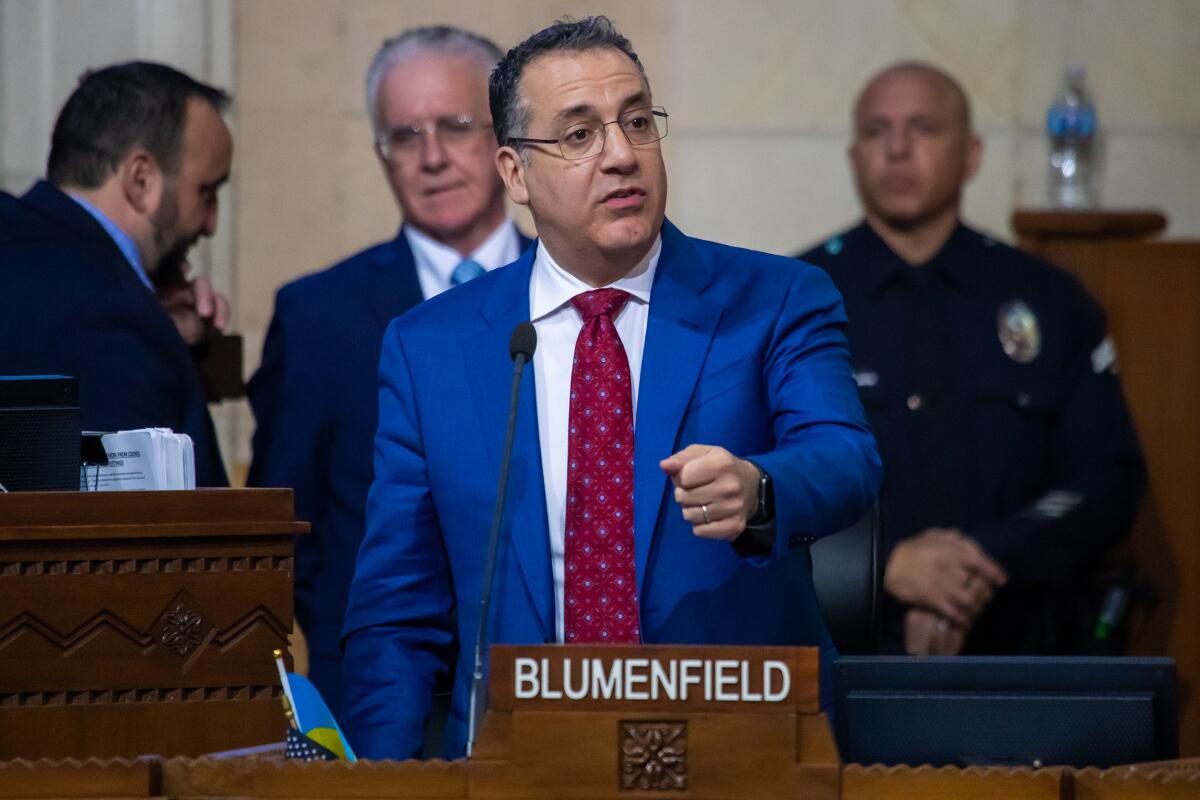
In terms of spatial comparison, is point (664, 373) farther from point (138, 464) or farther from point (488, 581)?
point (138, 464)

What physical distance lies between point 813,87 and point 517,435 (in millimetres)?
2786

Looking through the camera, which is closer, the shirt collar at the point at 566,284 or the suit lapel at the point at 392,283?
the shirt collar at the point at 566,284

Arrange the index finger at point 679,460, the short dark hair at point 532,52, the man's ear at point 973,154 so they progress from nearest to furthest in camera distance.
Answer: the index finger at point 679,460
the short dark hair at point 532,52
the man's ear at point 973,154

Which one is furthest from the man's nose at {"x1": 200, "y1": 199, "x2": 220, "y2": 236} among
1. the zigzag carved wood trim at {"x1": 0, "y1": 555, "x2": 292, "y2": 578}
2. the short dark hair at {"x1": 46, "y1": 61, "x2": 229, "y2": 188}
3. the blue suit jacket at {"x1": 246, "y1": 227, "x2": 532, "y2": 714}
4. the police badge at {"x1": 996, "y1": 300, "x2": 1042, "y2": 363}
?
the police badge at {"x1": 996, "y1": 300, "x2": 1042, "y2": 363}

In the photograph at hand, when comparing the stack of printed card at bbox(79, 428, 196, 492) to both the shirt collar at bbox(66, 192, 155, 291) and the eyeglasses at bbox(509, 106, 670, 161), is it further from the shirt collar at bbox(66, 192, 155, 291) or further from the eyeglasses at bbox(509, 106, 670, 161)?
the shirt collar at bbox(66, 192, 155, 291)

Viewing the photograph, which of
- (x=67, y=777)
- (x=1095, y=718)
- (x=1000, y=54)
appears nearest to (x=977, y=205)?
(x=1000, y=54)

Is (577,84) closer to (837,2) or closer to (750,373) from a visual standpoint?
(750,373)

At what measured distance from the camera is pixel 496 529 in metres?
2.00

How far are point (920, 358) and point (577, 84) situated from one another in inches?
71.7

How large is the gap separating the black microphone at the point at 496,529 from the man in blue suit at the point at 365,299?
A: 4.04 ft

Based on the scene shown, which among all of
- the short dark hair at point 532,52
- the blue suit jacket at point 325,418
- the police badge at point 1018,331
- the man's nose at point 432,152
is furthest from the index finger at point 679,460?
the police badge at point 1018,331

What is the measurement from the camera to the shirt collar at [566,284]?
2.38m

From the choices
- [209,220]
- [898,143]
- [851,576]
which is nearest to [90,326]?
[209,220]

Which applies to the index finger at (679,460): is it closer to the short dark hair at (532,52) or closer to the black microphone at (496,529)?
the black microphone at (496,529)
